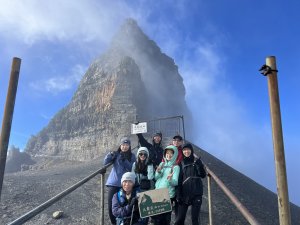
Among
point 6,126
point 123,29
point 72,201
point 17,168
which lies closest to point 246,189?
point 72,201

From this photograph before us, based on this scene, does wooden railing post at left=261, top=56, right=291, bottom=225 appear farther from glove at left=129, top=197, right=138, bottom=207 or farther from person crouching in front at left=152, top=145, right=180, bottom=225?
person crouching in front at left=152, top=145, right=180, bottom=225

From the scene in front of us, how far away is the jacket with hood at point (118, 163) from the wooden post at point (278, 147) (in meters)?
3.51

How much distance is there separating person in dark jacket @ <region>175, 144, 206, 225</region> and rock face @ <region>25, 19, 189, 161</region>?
5138cm

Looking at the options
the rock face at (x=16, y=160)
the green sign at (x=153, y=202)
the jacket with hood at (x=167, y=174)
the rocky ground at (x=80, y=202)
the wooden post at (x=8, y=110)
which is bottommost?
the rocky ground at (x=80, y=202)

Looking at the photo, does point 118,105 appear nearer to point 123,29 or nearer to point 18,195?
point 123,29

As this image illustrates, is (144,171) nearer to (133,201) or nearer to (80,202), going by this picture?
(133,201)

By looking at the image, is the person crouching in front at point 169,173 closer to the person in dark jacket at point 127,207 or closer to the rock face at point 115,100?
the person in dark jacket at point 127,207

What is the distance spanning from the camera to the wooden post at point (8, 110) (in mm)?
5242

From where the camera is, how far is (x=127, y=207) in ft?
15.6

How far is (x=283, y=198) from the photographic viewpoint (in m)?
3.54

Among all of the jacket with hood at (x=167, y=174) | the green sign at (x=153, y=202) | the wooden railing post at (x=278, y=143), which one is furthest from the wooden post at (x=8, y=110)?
the wooden railing post at (x=278, y=143)

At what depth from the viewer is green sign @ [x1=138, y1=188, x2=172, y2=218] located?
15.3 ft

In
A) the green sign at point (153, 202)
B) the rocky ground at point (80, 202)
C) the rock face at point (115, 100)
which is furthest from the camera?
the rock face at point (115, 100)

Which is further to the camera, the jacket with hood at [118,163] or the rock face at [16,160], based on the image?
the rock face at [16,160]
